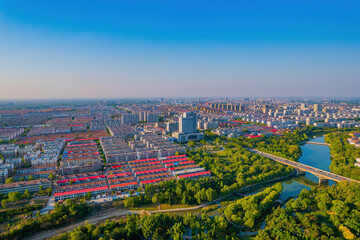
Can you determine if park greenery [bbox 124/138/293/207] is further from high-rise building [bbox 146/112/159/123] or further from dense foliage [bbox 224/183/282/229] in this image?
high-rise building [bbox 146/112/159/123]

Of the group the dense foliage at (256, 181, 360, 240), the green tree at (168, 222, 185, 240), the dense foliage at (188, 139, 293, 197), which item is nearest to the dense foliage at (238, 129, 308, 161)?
the dense foliage at (188, 139, 293, 197)

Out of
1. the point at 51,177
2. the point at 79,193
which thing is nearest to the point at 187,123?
the point at 51,177

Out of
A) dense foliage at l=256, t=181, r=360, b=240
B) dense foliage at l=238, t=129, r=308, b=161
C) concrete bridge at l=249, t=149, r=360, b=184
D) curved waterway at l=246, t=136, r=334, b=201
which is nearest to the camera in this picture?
dense foliage at l=256, t=181, r=360, b=240

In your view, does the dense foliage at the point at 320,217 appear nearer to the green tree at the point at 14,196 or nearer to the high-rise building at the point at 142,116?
the green tree at the point at 14,196

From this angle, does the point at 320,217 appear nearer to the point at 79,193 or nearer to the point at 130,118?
the point at 79,193

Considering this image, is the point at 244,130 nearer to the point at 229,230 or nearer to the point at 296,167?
the point at 296,167

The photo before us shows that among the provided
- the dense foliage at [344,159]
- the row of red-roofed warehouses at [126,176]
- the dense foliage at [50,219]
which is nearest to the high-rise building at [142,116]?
the row of red-roofed warehouses at [126,176]

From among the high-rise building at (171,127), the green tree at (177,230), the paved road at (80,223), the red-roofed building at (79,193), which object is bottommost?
the paved road at (80,223)
